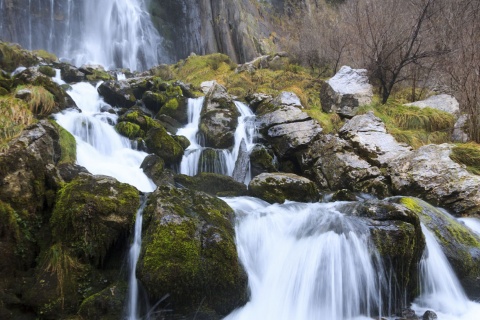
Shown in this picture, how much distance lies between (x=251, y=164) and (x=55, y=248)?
6.33 m

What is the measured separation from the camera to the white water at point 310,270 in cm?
459

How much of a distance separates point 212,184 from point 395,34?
30.2 feet

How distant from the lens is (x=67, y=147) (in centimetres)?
758

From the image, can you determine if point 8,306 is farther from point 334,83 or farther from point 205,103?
point 334,83

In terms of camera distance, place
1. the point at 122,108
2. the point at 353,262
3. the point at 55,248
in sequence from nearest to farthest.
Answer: the point at 55,248 → the point at 353,262 → the point at 122,108

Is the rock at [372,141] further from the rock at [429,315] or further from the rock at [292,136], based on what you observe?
the rock at [429,315]

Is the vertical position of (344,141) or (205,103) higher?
(205,103)

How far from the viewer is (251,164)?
9.92m

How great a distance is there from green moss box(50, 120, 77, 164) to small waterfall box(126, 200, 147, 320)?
9.36ft

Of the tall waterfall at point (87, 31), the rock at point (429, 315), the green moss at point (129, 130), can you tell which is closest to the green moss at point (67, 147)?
the green moss at point (129, 130)

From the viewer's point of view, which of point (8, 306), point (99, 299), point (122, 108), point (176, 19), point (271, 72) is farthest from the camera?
point (176, 19)

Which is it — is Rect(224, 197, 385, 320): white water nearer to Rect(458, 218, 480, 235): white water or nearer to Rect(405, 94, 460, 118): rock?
Rect(458, 218, 480, 235): white water

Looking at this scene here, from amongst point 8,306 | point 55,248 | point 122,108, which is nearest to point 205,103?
point 122,108

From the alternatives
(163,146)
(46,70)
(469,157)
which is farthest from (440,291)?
(46,70)
